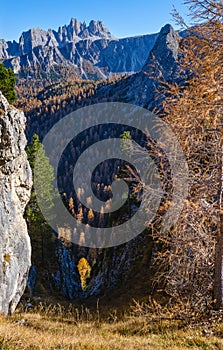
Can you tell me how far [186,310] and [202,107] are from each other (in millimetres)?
5149

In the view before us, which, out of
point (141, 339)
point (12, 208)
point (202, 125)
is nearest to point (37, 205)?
point (12, 208)

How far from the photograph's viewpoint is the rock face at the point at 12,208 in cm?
1256

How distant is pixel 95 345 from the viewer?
16.0 feet

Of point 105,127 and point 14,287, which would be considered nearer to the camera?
point 14,287

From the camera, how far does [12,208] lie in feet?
48.6

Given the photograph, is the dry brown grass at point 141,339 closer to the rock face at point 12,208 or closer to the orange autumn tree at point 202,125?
the orange autumn tree at point 202,125

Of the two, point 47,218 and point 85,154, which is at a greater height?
point 85,154

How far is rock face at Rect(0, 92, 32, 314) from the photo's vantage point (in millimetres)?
12562

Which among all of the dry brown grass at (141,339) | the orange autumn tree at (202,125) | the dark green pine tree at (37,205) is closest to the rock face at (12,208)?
the dry brown grass at (141,339)

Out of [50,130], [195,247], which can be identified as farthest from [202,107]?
[50,130]

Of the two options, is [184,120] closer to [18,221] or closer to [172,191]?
[172,191]

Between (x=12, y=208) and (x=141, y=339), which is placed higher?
(x=12, y=208)

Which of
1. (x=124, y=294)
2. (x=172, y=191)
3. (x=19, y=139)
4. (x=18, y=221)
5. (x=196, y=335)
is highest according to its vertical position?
(x=19, y=139)

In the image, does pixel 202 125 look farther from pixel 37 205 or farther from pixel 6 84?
pixel 37 205
